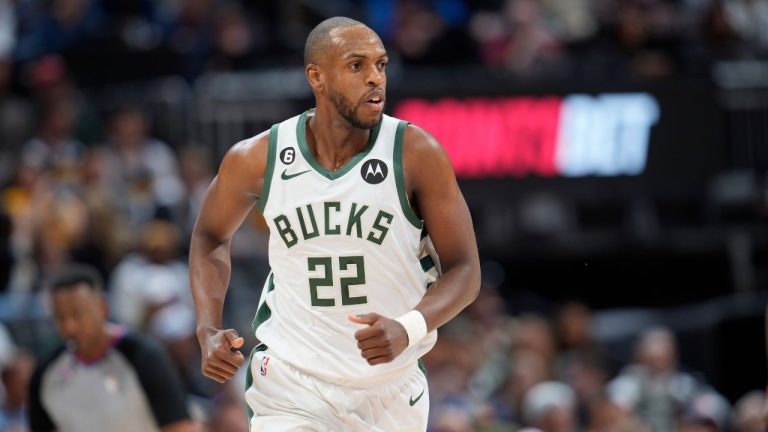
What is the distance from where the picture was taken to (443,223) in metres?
6.27

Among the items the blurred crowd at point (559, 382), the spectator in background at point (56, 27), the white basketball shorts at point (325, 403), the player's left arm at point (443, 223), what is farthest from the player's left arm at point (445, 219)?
the spectator in background at point (56, 27)

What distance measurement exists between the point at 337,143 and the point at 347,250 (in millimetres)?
516

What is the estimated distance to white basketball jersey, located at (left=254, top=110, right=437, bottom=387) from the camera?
6.30m

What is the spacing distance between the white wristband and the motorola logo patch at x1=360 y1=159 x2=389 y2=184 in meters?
0.67

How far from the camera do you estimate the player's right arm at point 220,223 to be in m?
6.54

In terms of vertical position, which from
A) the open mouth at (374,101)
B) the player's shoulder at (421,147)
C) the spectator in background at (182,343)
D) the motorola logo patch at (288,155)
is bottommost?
the spectator in background at (182,343)

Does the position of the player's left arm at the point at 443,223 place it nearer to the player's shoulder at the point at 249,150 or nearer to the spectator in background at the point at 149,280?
the player's shoulder at the point at 249,150

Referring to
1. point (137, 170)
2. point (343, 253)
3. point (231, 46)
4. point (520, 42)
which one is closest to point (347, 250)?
point (343, 253)

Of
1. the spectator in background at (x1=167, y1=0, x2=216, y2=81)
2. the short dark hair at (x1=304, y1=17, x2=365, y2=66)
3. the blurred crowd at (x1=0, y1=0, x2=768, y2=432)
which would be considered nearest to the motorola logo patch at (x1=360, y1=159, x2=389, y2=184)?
the short dark hair at (x1=304, y1=17, x2=365, y2=66)

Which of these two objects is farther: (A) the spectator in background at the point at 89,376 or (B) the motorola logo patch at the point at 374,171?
(A) the spectator in background at the point at 89,376

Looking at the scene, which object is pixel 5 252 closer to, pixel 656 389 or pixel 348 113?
pixel 656 389

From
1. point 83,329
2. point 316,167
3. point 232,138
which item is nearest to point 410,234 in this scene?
point 316,167

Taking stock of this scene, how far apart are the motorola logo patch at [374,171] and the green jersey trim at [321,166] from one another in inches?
2.1

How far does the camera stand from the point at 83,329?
27.1ft
